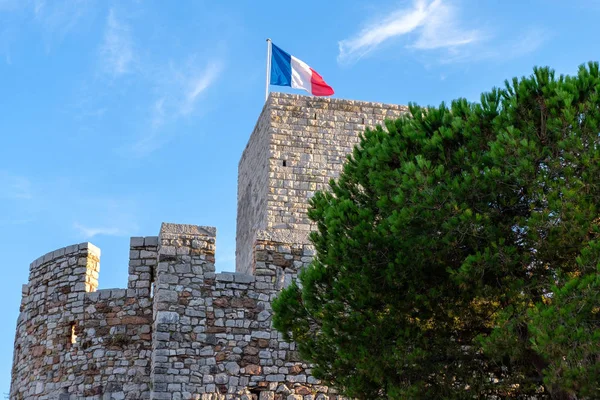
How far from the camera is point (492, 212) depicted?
11.4 m

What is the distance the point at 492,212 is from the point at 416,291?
1.52 meters

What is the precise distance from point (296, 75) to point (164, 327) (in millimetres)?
8242

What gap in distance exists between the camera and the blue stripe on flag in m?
19.6

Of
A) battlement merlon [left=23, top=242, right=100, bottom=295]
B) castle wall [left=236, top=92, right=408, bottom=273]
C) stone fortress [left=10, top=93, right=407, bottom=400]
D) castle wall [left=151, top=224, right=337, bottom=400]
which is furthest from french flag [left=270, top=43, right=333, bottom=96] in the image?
battlement merlon [left=23, top=242, right=100, bottom=295]

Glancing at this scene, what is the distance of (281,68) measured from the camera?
19766mm

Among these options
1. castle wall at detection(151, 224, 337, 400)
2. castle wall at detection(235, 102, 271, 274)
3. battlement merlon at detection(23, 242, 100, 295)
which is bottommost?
castle wall at detection(151, 224, 337, 400)

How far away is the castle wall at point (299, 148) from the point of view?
17.8 meters

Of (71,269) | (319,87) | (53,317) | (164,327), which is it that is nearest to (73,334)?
(53,317)

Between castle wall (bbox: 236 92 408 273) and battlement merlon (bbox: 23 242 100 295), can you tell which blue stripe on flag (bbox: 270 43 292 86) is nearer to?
castle wall (bbox: 236 92 408 273)

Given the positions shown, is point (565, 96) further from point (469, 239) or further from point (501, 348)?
point (501, 348)

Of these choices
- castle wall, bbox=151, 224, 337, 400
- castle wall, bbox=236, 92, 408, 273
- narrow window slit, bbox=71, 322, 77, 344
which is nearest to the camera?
castle wall, bbox=151, 224, 337, 400

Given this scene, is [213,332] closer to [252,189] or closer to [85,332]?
[85,332]

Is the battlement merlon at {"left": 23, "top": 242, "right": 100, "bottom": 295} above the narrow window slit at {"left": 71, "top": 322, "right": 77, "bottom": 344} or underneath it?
above

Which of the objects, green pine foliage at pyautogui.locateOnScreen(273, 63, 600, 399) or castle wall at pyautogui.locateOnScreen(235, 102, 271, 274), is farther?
castle wall at pyautogui.locateOnScreen(235, 102, 271, 274)
